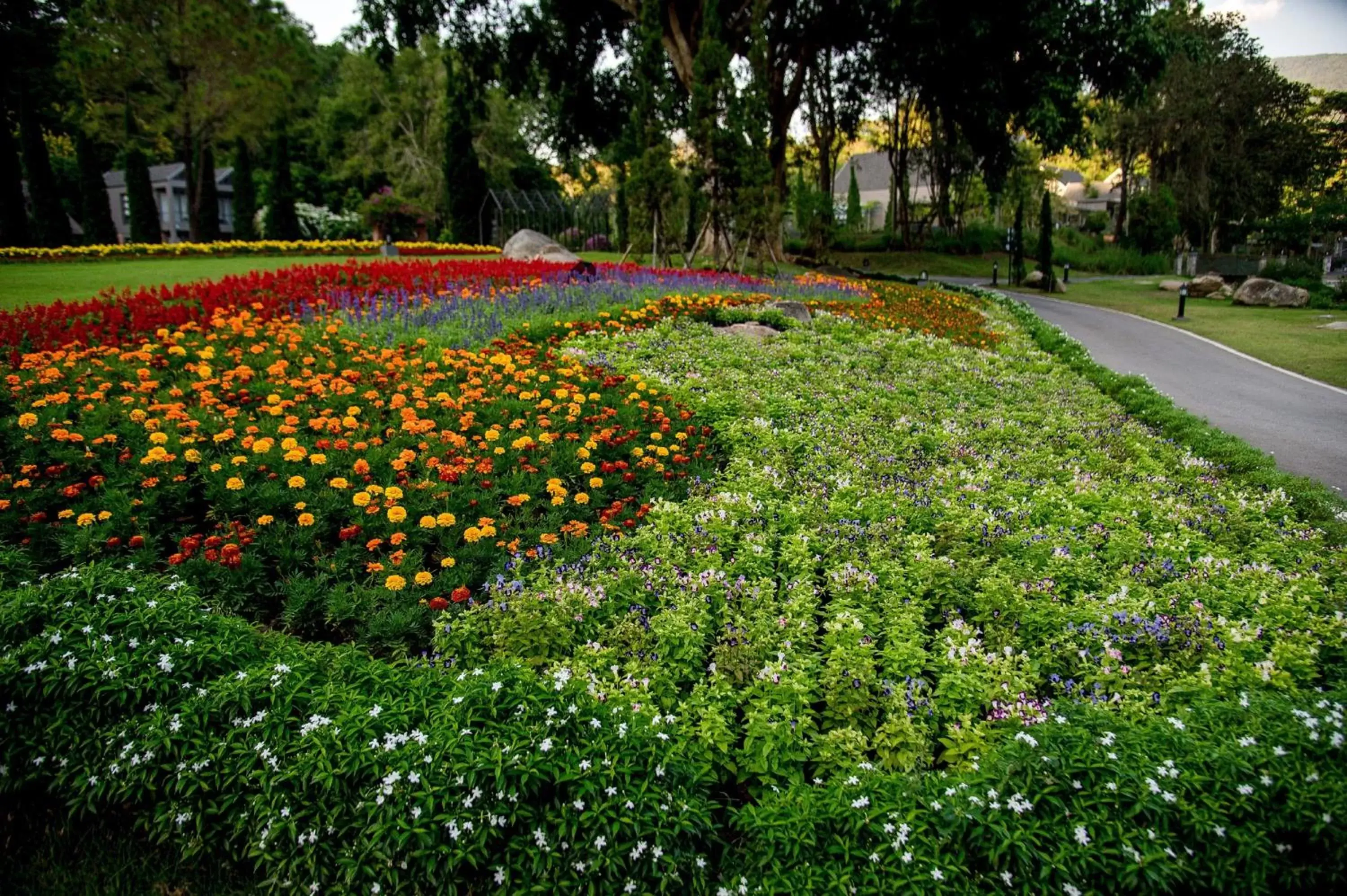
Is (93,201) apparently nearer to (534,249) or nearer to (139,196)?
(139,196)

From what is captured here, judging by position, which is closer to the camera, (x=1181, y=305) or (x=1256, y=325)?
(x=1256, y=325)

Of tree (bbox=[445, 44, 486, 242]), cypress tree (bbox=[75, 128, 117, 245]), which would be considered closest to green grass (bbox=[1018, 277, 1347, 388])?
tree (bbox=[445, 44, 486, 242])

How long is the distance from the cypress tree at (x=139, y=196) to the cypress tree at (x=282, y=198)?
5.61m

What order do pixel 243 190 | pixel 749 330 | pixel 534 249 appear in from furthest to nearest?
pixel 243 190
pixel 534 249
pixel 749 330

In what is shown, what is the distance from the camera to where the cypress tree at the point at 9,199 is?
24.8m

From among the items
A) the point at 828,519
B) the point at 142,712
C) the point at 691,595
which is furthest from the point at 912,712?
the point at 142,712

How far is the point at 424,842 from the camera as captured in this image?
242 centimetres

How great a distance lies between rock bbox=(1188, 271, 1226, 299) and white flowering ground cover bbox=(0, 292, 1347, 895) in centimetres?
2551

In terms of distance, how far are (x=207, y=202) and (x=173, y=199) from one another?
2876 centimetres

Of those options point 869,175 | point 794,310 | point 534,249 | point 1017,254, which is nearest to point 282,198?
point 534,249

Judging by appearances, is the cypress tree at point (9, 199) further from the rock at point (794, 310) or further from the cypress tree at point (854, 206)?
the cypress tree at point (854, 206)

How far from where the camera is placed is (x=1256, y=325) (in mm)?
18391

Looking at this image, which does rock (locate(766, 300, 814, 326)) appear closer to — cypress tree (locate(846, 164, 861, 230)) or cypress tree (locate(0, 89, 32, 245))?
cypress tree (locate(0, 89, 32, 245))

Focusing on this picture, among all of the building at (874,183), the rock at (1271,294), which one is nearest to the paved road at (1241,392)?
the rock at (1271,294)
